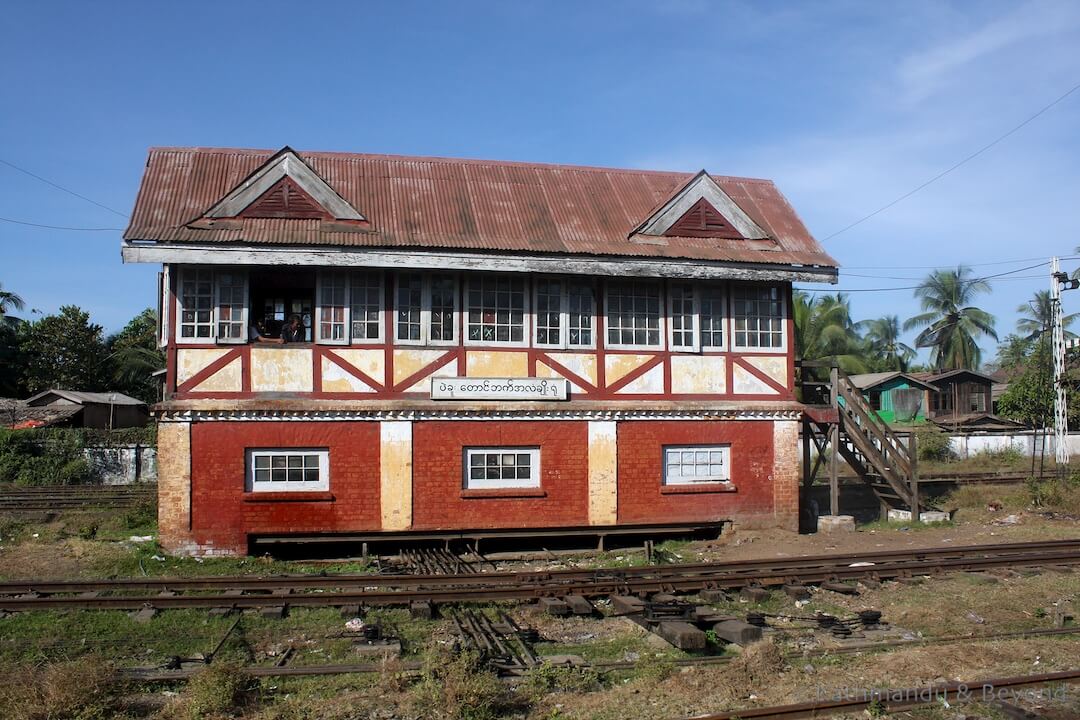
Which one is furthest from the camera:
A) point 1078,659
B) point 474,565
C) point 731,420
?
point 731,420

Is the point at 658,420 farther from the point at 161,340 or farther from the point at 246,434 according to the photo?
the point at 161,340

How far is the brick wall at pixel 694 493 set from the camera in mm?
15859

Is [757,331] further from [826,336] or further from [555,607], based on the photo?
[826,336]

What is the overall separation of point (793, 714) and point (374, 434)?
376 inches

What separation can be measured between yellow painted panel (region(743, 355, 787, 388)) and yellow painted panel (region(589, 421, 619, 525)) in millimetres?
3216

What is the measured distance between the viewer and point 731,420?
643 inches

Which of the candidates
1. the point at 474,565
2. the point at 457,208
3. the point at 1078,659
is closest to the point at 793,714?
the point at 1078,659

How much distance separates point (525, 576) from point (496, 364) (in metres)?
4.55

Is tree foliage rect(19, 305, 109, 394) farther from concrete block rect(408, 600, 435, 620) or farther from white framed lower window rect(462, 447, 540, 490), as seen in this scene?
concrete block rect(408, 600, 435, 620)

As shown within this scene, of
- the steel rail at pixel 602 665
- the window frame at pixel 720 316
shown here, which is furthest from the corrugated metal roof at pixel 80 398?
the steel rail at pixel 602 665

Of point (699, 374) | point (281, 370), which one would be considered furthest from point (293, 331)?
point (699, 374)

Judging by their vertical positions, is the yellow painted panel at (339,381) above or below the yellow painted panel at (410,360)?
below

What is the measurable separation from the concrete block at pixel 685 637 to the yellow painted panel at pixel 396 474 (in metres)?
7.06

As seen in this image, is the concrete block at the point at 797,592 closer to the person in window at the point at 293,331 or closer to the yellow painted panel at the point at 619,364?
the yellow painted panel at the point at 619,364
